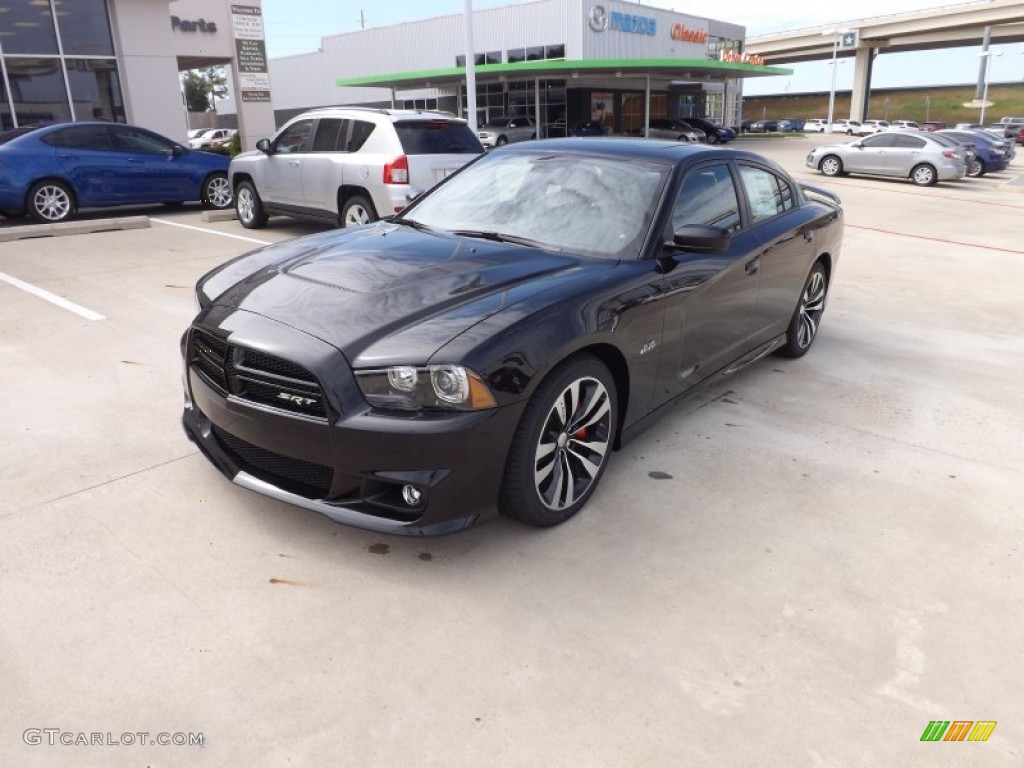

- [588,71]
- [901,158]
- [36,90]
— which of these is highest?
[588,71]

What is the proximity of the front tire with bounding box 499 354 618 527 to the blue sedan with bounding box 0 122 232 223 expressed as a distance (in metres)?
10.6

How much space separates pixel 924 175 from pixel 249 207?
1962 centimetres

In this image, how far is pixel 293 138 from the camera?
1027 centimetres

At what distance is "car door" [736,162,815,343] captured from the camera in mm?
4996

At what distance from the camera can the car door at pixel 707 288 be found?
160 inches

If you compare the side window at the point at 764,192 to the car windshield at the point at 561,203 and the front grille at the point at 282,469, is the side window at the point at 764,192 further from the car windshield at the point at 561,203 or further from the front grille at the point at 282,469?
the front grille at the point at 282,469

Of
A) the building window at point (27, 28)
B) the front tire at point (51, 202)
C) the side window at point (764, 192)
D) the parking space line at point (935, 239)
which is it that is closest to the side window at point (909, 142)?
the parking space line at point (935, 239)

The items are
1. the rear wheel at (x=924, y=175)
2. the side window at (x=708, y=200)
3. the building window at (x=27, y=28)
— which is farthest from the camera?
the rear wheel at (x=924, y=175)

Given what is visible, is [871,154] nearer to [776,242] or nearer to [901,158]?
[901,158]

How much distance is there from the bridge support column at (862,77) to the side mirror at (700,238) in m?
85.2

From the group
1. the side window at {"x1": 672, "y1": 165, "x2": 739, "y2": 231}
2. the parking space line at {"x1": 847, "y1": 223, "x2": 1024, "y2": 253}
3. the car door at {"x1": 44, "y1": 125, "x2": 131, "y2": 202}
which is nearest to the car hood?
the side window at {"x1": 672, "y1": 165, "x2": 739, "y2": 231}

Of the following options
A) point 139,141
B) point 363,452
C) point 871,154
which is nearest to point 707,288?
point 363,452

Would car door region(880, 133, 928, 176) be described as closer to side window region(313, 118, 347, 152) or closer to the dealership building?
the dealership building

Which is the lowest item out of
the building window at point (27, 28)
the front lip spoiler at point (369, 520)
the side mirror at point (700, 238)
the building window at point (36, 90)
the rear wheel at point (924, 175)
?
the rear wheel at point (924, 175)
